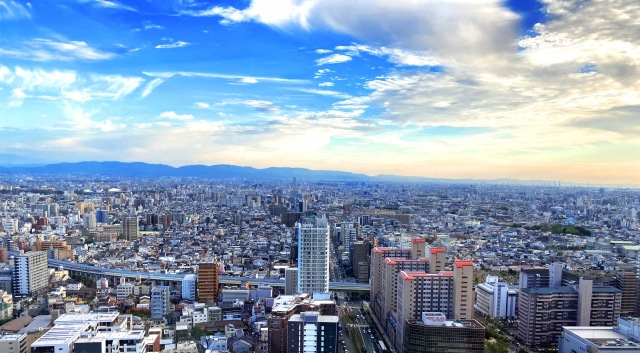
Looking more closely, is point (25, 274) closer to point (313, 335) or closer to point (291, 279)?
point (291, 279)

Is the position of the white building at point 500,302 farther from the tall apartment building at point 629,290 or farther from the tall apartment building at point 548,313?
the tall apartment building at point 629,290

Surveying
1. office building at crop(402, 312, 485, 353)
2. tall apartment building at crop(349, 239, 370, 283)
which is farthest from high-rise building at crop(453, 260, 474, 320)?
tall apartment building at crop(349, 239, 370, 283)

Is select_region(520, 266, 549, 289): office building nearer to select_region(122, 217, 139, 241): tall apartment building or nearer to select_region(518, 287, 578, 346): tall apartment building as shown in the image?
select_region(518, 287, 578, 346): tall apartment building

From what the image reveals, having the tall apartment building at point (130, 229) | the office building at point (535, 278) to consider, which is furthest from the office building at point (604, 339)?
the tall apartment building at point (130, 229)

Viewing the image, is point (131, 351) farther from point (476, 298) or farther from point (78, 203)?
point (78, 203)

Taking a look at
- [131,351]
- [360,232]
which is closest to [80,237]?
[360,232]

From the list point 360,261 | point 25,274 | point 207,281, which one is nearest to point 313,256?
point 207,281
